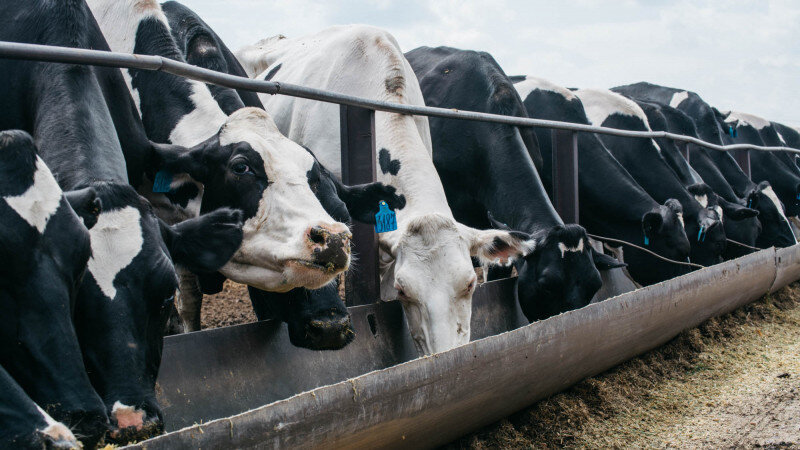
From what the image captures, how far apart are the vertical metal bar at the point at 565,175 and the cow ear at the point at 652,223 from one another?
0.66 metres

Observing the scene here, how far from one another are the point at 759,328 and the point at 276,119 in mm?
3860

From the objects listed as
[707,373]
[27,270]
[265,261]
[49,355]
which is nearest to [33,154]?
[27,270]

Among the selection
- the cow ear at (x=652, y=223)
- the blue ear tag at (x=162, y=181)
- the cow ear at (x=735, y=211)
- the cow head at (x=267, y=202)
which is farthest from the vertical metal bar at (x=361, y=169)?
the cow ear at (x=735, y=211)

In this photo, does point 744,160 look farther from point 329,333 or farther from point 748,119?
point 329,333

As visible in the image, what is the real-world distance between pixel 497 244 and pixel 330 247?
1.76 m

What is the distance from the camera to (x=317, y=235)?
11.0ft

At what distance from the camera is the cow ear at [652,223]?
634 cm

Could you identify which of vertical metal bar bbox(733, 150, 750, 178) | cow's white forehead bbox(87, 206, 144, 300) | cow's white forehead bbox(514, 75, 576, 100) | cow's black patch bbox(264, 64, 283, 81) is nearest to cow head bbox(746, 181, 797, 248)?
vertical metal bar bbox(733, 150, 750, 178)

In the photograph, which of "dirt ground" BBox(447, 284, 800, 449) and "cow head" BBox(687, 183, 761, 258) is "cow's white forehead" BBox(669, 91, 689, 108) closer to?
"cow head" BBox(687, 183, 761, 258)

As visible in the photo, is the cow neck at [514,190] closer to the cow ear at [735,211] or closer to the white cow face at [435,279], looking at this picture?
the white cow face at [435,279]

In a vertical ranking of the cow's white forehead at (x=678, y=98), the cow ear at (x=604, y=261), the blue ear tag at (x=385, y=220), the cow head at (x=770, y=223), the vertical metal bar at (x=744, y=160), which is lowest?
the cow head at (x=770, y=223)

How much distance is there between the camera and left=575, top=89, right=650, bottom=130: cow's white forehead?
8.16m

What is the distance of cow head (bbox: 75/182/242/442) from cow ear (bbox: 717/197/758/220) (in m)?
6.51

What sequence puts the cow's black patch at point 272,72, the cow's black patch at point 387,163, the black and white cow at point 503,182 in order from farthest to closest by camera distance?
the cow's black patch at point 272,72
the black and white cow at point 503,182
the cow's black patch at point 387,163
